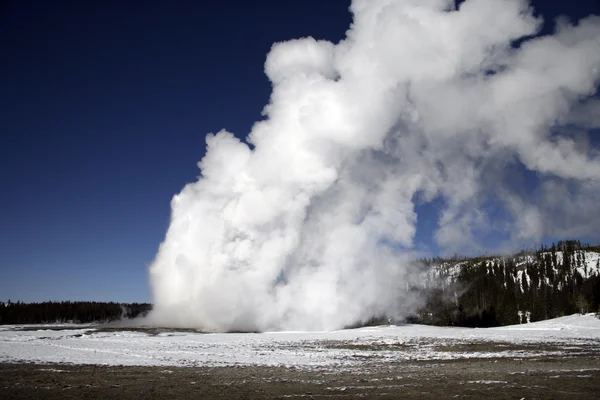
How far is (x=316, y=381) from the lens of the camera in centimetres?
1917

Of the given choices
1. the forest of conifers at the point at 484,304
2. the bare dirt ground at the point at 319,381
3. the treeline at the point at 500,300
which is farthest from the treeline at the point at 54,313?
the bare dirt ground at the point at 319,381

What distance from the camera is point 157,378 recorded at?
67.2 ft

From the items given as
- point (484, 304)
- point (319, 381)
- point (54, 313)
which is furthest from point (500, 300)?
point (54, 313)

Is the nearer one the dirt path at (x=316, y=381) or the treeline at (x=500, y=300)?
the dirt path at (x=316, y=381)

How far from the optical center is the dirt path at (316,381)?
52.3ft

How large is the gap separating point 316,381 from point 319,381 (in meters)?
0.13

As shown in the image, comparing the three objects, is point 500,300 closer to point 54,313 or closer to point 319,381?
point 319,381

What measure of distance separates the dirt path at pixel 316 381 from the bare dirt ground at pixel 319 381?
29 mm

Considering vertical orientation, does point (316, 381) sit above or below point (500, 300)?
above

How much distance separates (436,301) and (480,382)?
388ft

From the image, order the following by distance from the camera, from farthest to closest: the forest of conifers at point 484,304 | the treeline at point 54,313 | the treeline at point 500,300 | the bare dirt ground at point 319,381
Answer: the treeline at point 54,313 → the forest of conifers at point 484,304 → the treeline at point 500,300 → the bare dirt ground at point 319,381

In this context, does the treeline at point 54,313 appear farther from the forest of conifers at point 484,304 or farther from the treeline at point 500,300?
the treeline at point 500,300

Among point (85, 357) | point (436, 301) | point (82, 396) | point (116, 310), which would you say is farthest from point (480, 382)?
point (116, 310)

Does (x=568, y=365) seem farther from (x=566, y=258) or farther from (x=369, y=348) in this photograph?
(x=566, y=258)
